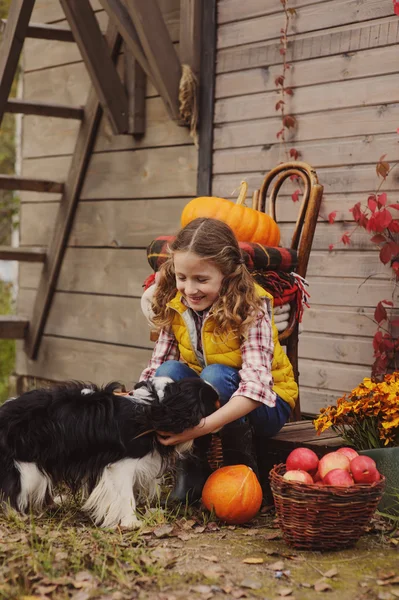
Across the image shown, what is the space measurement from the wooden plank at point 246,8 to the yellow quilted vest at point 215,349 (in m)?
2.00

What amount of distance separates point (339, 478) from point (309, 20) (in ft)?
8.77

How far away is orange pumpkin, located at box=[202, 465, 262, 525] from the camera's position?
9.67 feet

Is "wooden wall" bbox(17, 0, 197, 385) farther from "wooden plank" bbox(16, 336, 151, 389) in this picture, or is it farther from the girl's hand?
the girl's hand

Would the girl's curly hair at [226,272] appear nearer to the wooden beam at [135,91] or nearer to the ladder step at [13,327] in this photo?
the wooden beam at [135,91]

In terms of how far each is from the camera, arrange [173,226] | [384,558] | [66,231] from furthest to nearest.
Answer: [66,231], [173,226], [384,558]

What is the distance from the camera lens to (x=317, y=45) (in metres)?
4.29

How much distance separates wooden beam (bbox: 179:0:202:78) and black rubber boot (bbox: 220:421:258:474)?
8.17 feet

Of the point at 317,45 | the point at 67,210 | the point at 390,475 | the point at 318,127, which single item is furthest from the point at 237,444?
the point at 67,210

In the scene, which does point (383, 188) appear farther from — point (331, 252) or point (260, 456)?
point (260, 456)

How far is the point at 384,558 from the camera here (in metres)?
2.60

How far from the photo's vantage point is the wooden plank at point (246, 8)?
448 centimetres

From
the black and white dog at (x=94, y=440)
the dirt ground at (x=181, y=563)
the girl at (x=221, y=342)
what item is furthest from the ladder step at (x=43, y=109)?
the dirt ground at (x=181, y=563)

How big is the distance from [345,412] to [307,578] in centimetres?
87

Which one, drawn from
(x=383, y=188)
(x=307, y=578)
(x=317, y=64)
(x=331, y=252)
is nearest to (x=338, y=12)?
(x=317, y=64)
